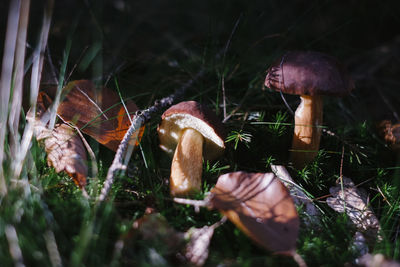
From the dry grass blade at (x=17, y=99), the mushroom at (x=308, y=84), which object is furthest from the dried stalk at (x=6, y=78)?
the mushroom at (x=308, y=84)

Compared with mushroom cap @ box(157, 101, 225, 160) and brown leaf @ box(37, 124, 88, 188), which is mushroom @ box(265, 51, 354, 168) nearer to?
mushroom cap @ box(157, 101, 225, 160)

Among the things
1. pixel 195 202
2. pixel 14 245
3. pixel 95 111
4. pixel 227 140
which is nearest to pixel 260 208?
pixel 195 202

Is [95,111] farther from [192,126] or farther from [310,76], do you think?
[310,76]

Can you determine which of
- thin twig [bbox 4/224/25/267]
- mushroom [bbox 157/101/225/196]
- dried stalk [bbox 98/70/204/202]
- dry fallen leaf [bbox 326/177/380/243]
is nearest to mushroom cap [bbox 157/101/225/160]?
mushroom [bbox 157/101/225/196]

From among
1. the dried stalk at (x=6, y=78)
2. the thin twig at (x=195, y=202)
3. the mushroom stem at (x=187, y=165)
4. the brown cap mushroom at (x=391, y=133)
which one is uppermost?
the dried stalk at (x=6, y=78)

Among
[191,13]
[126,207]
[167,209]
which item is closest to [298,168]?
[167,209]

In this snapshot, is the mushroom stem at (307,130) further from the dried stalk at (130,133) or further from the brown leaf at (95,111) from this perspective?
the brown leaf at (95,111)
